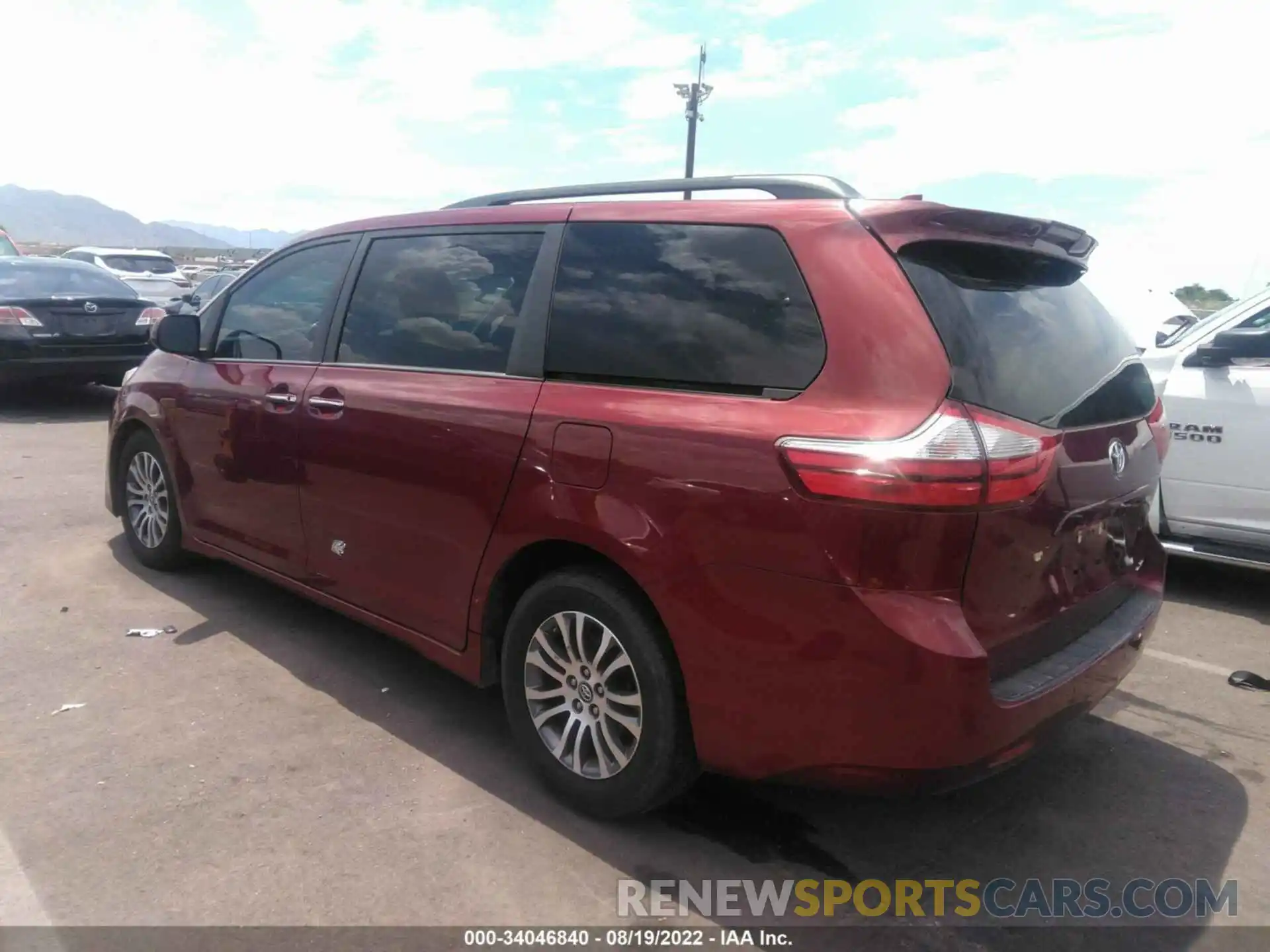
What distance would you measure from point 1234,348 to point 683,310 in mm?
3689

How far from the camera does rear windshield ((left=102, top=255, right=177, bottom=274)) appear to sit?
19766mm

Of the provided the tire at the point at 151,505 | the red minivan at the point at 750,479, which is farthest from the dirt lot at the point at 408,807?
the tire at the point at 151,505

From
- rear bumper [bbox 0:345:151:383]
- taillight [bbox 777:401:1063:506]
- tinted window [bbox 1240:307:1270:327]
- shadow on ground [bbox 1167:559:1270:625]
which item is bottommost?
shadow on ground [bbox 1167:559:1270:625]

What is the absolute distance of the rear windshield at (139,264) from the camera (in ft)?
64.8

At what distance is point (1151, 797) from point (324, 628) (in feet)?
11.3

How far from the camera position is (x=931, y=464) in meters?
2.32

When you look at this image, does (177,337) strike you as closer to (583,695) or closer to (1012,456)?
(583,695)

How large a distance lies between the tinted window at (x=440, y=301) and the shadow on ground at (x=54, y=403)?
778 centimetres

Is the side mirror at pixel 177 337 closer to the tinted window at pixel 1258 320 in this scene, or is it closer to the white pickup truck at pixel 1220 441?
the white pickup truck at pixel 1220 441

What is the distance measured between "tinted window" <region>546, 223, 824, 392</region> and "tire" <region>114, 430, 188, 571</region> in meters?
2.85

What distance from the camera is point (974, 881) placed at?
9.18 ft

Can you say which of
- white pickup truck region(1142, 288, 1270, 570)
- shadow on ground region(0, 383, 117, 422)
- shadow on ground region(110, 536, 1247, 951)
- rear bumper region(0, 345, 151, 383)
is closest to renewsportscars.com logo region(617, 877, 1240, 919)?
shadow on ground region(110, 536, 1247, 951)

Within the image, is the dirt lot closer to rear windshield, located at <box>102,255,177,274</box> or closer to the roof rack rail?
the roof rack rail

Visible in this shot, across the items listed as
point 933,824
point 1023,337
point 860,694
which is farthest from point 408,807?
point 1023,337
